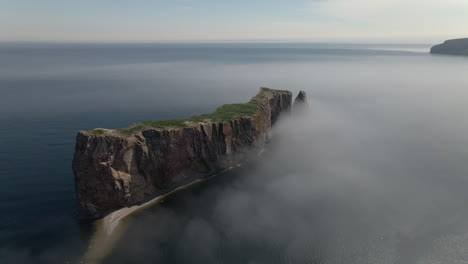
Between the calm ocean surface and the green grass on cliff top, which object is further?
the green grass on cliff top

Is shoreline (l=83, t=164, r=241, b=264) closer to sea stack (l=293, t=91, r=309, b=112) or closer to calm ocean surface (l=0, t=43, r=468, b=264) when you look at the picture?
calm ocean surface (l=0, t=43, r=468, b=264)

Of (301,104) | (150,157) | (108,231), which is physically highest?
(301,104)

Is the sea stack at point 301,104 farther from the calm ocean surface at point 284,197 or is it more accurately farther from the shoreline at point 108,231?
the shoreline at point 108,231

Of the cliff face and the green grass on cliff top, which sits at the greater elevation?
the green grass on cliff top

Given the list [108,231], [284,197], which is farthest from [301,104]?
[108,231]

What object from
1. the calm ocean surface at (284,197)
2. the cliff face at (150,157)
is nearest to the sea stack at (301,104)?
the calm ocean surface at (284,197)

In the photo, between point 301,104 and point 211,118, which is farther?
point 301,104

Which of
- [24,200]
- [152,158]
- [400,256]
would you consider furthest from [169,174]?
[400,256]

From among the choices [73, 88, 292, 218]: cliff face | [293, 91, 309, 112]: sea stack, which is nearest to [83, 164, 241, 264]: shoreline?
[73, 88, 292, 218]: cliff face

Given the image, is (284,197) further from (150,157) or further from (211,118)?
(150,157)
